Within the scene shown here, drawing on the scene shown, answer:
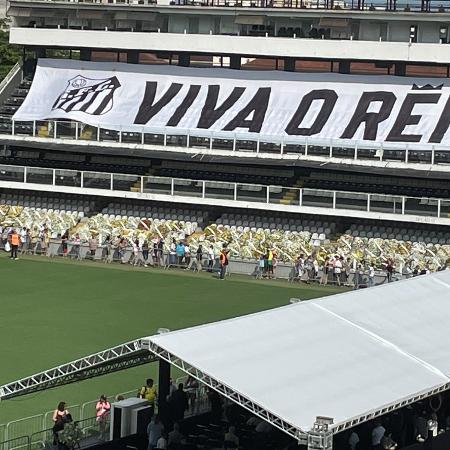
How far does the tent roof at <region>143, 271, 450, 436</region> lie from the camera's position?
17750 mm

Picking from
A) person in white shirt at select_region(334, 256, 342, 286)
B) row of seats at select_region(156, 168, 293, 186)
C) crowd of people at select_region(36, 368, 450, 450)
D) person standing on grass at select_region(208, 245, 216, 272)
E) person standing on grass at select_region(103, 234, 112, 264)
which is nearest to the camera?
crowd of people at select_region(36, 368, 450, 450)

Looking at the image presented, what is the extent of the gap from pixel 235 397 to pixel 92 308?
17.4m

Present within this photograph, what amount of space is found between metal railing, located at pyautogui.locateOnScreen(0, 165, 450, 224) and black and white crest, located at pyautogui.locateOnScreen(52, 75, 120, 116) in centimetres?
302

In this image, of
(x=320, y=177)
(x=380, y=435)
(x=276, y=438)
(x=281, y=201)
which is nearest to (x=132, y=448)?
(x=276, y=438)

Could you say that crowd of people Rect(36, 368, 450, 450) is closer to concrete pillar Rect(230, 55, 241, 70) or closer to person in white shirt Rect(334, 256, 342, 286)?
Result: person in white shirt Rect(334, 256, 342, 286)

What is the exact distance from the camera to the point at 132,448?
20.5m

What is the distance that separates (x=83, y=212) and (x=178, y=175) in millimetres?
3665

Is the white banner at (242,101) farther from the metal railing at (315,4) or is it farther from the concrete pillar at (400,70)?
the metal railing at (315,4)

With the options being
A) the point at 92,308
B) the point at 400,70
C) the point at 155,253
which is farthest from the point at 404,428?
the point at 400,70

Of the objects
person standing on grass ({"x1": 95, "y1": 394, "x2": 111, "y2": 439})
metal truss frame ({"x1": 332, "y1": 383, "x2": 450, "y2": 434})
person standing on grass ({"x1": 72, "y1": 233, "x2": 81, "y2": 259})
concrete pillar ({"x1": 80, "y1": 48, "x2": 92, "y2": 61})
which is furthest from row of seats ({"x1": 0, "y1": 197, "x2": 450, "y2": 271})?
metal truss frame ({"x1": 332, "y1": 383, "x2": 450, "y2": 434})

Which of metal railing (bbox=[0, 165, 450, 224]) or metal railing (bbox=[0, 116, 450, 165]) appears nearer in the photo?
metal railing (bbox=[0, 165, 450, 224])

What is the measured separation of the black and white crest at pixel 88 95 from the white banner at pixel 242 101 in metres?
0.04

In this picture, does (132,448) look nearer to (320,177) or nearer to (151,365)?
(151,365)

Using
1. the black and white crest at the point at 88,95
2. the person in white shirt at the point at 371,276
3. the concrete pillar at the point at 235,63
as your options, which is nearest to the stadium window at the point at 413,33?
the concrete pillar at the point at 235,63
